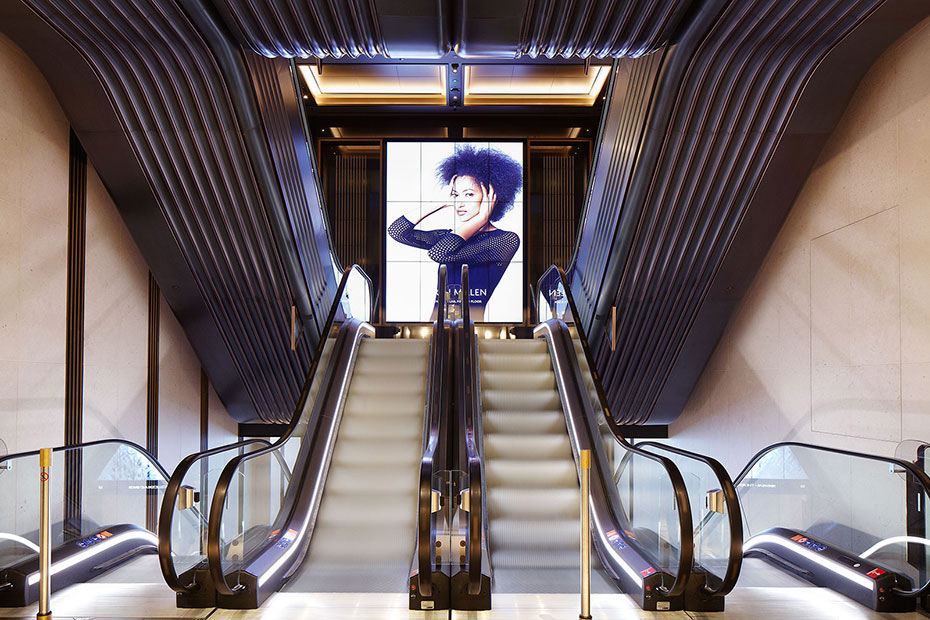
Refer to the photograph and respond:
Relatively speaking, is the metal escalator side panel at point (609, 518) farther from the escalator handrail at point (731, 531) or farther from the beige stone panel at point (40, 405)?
the beige stone panel at point (40, 405)

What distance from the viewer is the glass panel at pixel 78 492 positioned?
4.11 m

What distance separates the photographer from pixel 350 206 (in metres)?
12.6

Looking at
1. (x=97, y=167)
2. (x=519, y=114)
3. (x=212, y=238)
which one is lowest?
(x=212, y=238)

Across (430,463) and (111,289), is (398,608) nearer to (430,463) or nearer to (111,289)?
(430,463)

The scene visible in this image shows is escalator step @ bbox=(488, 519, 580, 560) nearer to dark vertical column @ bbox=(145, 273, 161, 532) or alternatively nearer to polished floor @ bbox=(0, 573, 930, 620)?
polished floor @ bbox=(0, 573, 930, 620)

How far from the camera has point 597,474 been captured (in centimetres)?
550

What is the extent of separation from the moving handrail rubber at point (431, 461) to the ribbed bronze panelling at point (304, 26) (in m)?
2.73

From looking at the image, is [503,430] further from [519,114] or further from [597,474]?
[519,114]

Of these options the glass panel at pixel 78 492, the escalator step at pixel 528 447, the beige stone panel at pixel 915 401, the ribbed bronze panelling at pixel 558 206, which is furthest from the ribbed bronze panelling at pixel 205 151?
the ribbed bronze panelling at pixel 558 206

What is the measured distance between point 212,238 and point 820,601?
557 cm

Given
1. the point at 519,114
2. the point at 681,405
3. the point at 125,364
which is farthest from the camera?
the point at 519,114

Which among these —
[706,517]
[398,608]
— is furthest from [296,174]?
[706,517]

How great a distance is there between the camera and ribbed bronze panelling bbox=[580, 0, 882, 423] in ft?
15.5

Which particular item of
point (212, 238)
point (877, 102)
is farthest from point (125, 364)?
point (877, 102)
